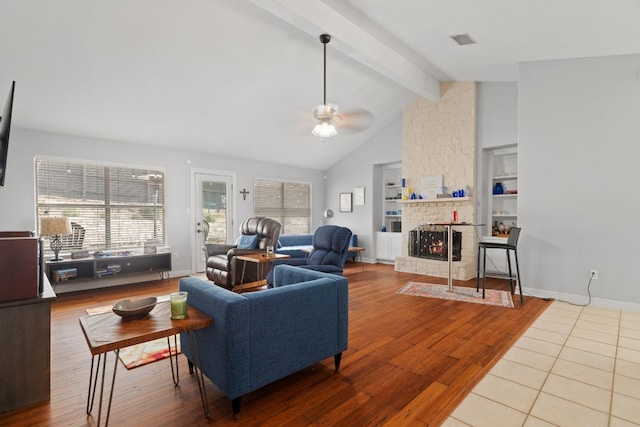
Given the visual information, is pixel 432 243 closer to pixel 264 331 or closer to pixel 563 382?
pixel 563 382

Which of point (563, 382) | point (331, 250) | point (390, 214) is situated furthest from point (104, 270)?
point (390, 214)

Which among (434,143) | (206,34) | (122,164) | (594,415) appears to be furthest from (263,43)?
(594,415)

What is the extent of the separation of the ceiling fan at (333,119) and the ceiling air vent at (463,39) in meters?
1.45

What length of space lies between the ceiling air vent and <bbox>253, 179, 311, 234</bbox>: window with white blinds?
15.3ft

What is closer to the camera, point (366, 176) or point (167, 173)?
point (167, 173)

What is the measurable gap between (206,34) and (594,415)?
179 inches

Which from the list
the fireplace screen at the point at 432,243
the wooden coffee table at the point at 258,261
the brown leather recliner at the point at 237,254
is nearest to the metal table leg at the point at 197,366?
the wooden coffee table at the point at 258,261

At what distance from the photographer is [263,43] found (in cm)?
399

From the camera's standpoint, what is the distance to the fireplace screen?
5980 millimetres

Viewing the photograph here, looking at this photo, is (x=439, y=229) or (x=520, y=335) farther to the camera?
(x=439, y=229)

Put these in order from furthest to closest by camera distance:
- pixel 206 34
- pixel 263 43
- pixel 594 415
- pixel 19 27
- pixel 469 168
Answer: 1. pixel 469 168
2. pixel 263 43
3. pixel 206 34
4. pixel 19 27
5. pixel 594 415

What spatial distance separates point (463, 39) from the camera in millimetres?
3994

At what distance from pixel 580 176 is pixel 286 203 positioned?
18.3ft

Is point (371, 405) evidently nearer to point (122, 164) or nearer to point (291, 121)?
point (291, 121)
